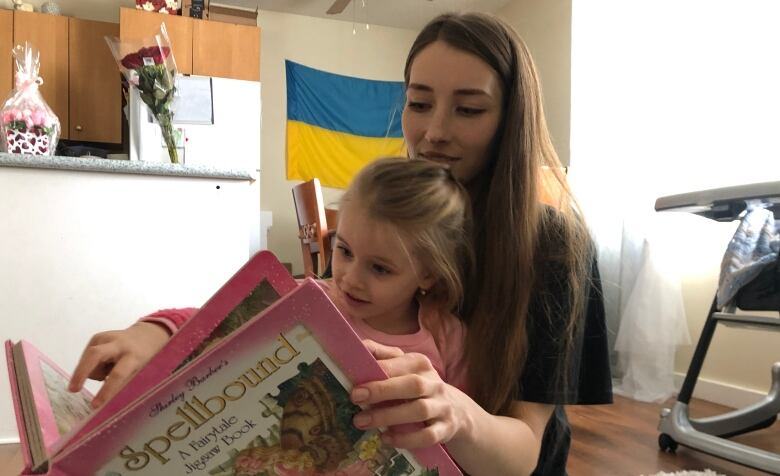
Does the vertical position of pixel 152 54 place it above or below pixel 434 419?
above

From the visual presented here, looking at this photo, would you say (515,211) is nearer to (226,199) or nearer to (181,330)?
(181,330)

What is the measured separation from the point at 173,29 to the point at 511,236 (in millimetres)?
3655

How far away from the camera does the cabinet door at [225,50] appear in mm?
3840

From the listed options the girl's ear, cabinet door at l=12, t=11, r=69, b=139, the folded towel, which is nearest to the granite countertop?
the girl's ear

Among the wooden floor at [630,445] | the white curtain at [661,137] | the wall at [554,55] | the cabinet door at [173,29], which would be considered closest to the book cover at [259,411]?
the wooden floor at [630,445]

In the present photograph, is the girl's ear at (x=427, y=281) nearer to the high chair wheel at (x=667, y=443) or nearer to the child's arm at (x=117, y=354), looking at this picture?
the child's arm at (x=117, y=354)

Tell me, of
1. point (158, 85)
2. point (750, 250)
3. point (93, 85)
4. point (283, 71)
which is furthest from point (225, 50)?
point (750, 250)

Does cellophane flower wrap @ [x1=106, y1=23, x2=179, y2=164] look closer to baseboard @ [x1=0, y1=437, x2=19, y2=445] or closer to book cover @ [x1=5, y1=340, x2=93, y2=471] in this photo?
baseboard @ [x1=0, y1=437, x2=19, y2=445]

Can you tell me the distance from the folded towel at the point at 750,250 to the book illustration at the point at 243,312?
1679mm

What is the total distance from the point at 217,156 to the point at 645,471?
9.58ft

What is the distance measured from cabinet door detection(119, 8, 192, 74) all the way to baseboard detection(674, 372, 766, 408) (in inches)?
133

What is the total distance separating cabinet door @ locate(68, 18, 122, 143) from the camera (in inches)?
155

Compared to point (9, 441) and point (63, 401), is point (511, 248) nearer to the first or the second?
point (63, 401)

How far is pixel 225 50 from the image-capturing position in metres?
3.90
